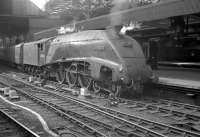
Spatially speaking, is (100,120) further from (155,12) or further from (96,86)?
(155,12)

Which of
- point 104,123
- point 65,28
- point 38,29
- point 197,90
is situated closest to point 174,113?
point 197,90

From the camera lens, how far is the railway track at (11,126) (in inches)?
255

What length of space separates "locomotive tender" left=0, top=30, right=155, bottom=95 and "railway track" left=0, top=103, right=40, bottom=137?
3.69 meters

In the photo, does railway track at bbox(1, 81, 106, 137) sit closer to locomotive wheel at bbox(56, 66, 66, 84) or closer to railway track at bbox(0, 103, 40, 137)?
railway track at bbox(0, 103, 40, 137)

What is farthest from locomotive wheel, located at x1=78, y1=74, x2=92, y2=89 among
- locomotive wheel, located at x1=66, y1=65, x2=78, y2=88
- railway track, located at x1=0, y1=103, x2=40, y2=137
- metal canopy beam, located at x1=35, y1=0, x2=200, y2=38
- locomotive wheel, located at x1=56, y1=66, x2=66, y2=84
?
railway track, located at x1=0, y1=103, x2=40, y2=137

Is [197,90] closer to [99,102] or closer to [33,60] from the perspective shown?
[99,102]

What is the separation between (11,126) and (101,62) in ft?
14.5

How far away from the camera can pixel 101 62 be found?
10.6 m

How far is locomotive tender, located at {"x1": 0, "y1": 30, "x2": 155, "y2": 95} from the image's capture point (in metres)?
10.2

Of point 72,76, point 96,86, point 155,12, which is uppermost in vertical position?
point 155,12

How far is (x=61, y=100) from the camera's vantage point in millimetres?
10219

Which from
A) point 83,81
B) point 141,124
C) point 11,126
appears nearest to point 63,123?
point 11,126

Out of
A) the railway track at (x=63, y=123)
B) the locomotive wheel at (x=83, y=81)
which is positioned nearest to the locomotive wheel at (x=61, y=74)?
the locomotive wheel at (x=83, y=81)

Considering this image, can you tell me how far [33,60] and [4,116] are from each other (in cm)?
944
